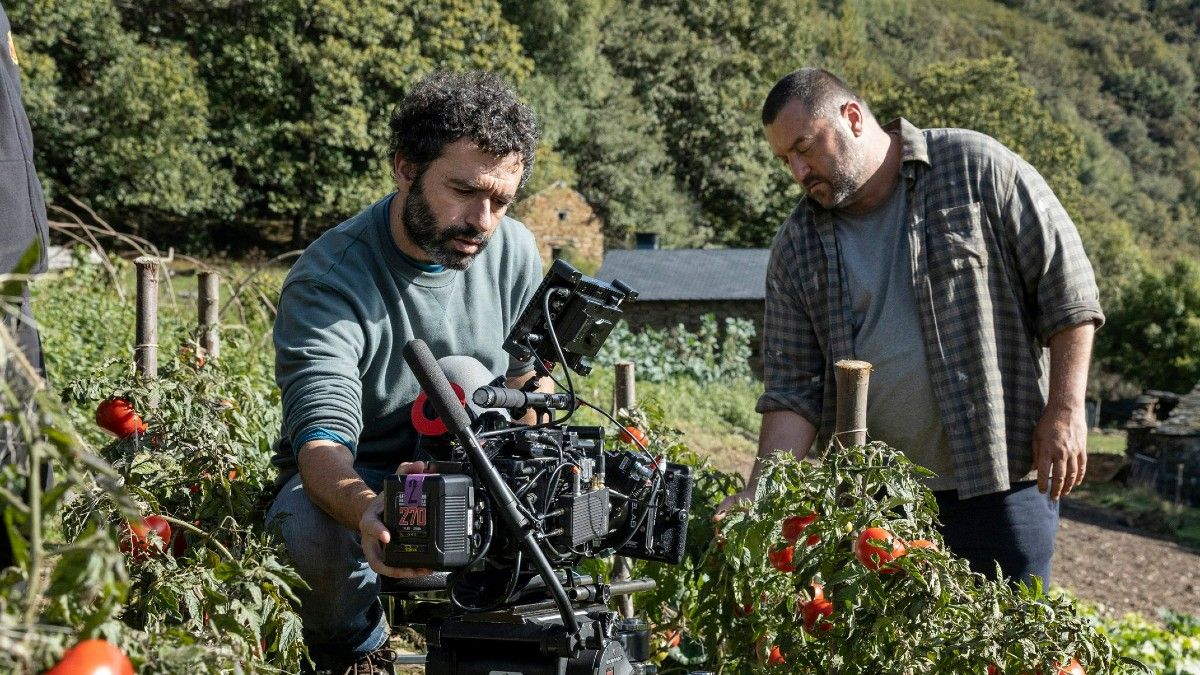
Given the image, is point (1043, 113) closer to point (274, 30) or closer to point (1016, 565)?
point (274, 30)

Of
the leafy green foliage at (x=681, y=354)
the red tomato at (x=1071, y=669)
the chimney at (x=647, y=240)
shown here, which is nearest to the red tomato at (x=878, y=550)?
the red tomato at (x=1071, y=669)

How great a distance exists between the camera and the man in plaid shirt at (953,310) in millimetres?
3414

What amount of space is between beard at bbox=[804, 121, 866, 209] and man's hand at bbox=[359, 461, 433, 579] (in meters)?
1.70

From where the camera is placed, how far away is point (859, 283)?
3607 mm

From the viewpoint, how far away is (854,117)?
3.58 metres

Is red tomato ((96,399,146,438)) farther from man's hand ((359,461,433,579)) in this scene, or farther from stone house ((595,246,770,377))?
stone house ((595,246,770,377))

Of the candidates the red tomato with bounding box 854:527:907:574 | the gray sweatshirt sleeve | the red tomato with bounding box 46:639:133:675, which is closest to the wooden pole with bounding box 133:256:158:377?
the gray sweatshirt sleeve

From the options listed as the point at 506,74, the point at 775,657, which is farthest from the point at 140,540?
the point at 506,74

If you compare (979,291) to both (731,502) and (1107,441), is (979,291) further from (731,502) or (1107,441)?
(1107,441)

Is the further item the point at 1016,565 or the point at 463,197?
the point at 1016,565

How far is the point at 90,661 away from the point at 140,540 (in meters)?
1.60

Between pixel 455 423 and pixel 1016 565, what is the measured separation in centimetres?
194

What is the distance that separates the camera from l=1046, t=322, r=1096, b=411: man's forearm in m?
3.35

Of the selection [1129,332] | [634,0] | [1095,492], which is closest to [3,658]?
[1095,492]
